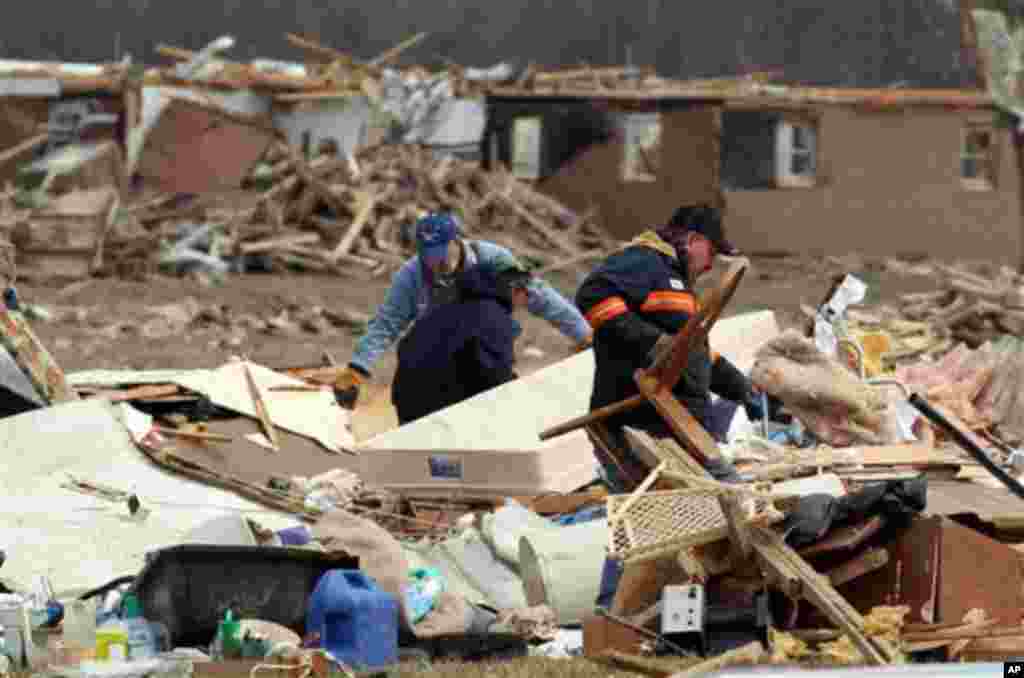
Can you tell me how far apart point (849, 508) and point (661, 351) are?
44.2 inches

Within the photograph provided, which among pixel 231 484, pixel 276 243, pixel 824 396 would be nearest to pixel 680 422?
pixel 824 396

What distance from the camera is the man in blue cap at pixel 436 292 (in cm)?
1173

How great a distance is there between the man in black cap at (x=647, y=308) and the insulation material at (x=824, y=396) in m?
1.48

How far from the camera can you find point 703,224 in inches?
358

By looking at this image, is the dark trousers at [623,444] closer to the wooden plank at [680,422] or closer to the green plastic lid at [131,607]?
the wooden plank at [680,422]

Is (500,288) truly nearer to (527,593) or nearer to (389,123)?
(527,593)

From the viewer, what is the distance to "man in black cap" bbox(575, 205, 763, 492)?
890 cm

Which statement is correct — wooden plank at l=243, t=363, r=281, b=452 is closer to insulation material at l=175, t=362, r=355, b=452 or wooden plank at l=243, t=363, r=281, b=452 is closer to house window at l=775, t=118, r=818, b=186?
insulation material at l=175, t=362, r=355, b=452

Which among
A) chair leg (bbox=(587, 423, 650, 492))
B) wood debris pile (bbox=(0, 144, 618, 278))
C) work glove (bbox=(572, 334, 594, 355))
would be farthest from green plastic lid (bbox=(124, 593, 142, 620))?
wood debris pile (bbox=(0, 144, 618, 278))

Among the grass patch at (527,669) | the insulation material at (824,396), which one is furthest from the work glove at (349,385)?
the grass patch at (527,669)

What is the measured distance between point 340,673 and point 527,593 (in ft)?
5.53

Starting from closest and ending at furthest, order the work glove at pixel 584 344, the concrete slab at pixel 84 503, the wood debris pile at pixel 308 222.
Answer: the concrete slab at pixel 84 503, the work glove at pixel 584 344, the wood debris pile at pixel 308 222

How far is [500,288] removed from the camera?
1165 cm

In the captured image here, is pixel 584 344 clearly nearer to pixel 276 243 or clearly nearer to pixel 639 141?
pixel 276 243
